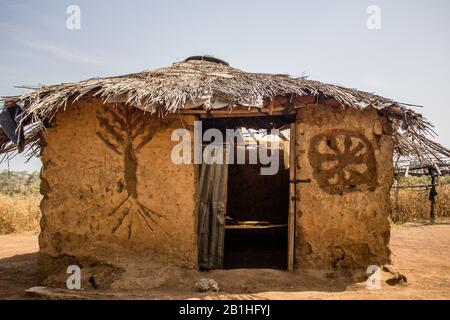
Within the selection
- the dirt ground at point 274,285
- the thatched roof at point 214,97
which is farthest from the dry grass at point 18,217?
the thatched roof at point 214,97

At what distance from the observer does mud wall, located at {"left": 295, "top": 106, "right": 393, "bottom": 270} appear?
5.20 meters

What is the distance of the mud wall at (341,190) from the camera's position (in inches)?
205

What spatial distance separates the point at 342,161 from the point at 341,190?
39cm

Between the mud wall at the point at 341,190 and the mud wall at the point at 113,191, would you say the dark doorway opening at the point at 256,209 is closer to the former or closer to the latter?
the mud wall at the point at 341,190

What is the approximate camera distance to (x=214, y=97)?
5098mm

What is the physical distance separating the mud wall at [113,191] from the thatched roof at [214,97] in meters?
0.27

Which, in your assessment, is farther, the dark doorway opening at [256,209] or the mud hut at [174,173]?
the dark doorway opening at [256,209]

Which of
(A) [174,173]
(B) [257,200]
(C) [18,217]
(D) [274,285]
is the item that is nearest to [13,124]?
(A) [174,173]

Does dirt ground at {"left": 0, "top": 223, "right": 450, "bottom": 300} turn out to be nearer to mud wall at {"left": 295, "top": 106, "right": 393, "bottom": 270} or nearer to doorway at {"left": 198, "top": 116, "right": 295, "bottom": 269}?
mud wall at {"left": 295, "top": 106, "right": 393, "bottom": 270}

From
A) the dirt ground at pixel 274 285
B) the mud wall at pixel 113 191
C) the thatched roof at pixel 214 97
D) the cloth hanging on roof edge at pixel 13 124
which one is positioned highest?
the thatched roof at pixel 214 97

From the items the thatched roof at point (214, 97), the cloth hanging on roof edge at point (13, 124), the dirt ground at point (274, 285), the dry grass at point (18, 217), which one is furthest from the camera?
the dry grass at point (18, 217)

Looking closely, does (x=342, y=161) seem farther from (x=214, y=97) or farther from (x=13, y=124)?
(x=13, y=124)

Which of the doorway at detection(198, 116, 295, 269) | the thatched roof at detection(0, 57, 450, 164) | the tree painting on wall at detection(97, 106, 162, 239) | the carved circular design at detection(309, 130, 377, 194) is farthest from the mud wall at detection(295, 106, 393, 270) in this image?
the tree painting on wall at detection(97, 106, 162, 239)
